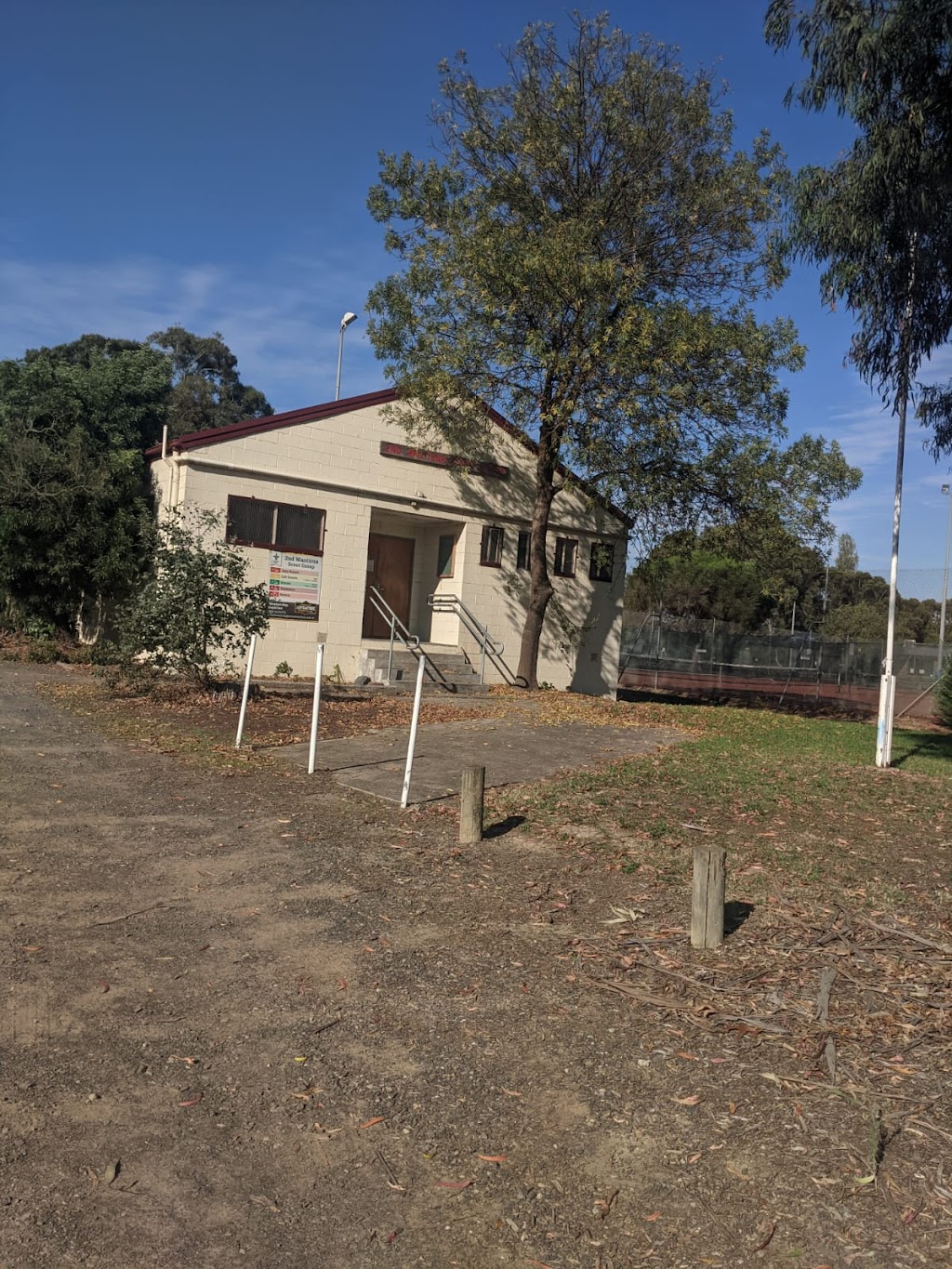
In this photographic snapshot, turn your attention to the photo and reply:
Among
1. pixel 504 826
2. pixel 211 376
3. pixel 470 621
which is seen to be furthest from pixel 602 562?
pixel 211 376

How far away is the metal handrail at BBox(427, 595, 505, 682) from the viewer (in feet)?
65.4

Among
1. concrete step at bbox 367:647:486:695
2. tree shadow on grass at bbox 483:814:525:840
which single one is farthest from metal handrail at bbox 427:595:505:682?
tree shadow on grass at bbox 483:814:525:840

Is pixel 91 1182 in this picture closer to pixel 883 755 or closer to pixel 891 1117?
pixel 891 1117

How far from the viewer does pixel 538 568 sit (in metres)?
19.6

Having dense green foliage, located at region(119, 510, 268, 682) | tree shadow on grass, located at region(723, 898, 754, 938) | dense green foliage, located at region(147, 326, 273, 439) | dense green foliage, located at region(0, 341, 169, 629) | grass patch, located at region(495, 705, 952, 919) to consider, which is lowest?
tree shadow on grass, located at region(723, 898, 754, 938)

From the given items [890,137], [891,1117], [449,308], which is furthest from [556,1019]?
[449,308]

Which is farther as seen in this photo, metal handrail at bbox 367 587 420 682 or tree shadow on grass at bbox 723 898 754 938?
metal handrail at bbox 367 587 420 682

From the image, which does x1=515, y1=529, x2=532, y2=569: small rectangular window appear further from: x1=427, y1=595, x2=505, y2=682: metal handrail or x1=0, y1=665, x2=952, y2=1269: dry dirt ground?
x1=0, y1=665, x2=952, y2=1269: dry dirt ground

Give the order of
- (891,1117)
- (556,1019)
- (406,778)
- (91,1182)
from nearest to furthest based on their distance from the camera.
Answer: (91,1182), (891,1117), (556,1019), (406,778)

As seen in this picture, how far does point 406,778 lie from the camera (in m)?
8.31

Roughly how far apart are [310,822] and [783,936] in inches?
146

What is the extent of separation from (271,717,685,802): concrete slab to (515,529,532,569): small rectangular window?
7.46 metres

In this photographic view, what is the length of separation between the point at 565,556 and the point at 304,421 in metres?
7.01

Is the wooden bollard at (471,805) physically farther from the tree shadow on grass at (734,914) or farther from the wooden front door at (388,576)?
the wooden front door at (388,576)
